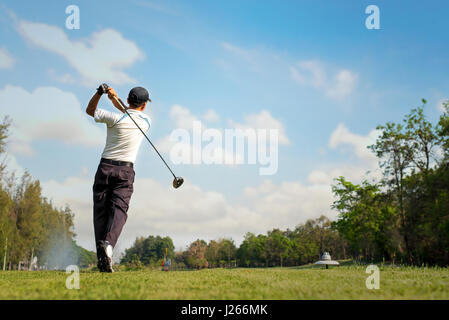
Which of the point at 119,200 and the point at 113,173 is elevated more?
the point at 113,173

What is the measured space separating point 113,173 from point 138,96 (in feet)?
5.00

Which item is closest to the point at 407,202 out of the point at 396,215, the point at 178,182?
the point at 396,215

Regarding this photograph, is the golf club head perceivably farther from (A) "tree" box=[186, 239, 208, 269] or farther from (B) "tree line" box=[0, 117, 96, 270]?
(A) "tree" box=[186, 239, 208, 269]

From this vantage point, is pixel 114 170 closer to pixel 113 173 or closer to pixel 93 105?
pixel 113 173

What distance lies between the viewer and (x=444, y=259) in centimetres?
4041

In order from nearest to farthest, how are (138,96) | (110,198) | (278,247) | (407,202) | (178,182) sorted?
(110,198)
(138,96)
(178,182)
(407,202)
(278,247)

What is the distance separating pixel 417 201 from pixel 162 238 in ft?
195

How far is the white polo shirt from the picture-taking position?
20.8 ft

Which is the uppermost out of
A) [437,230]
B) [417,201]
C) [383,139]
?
[383,139]

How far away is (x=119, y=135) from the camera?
6383mm

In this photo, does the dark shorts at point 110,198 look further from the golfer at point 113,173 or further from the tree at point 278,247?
the tree at point 278,247

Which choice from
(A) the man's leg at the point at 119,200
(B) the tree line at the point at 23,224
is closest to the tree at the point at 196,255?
Answer: (B) the tree line at the point at 23,224
